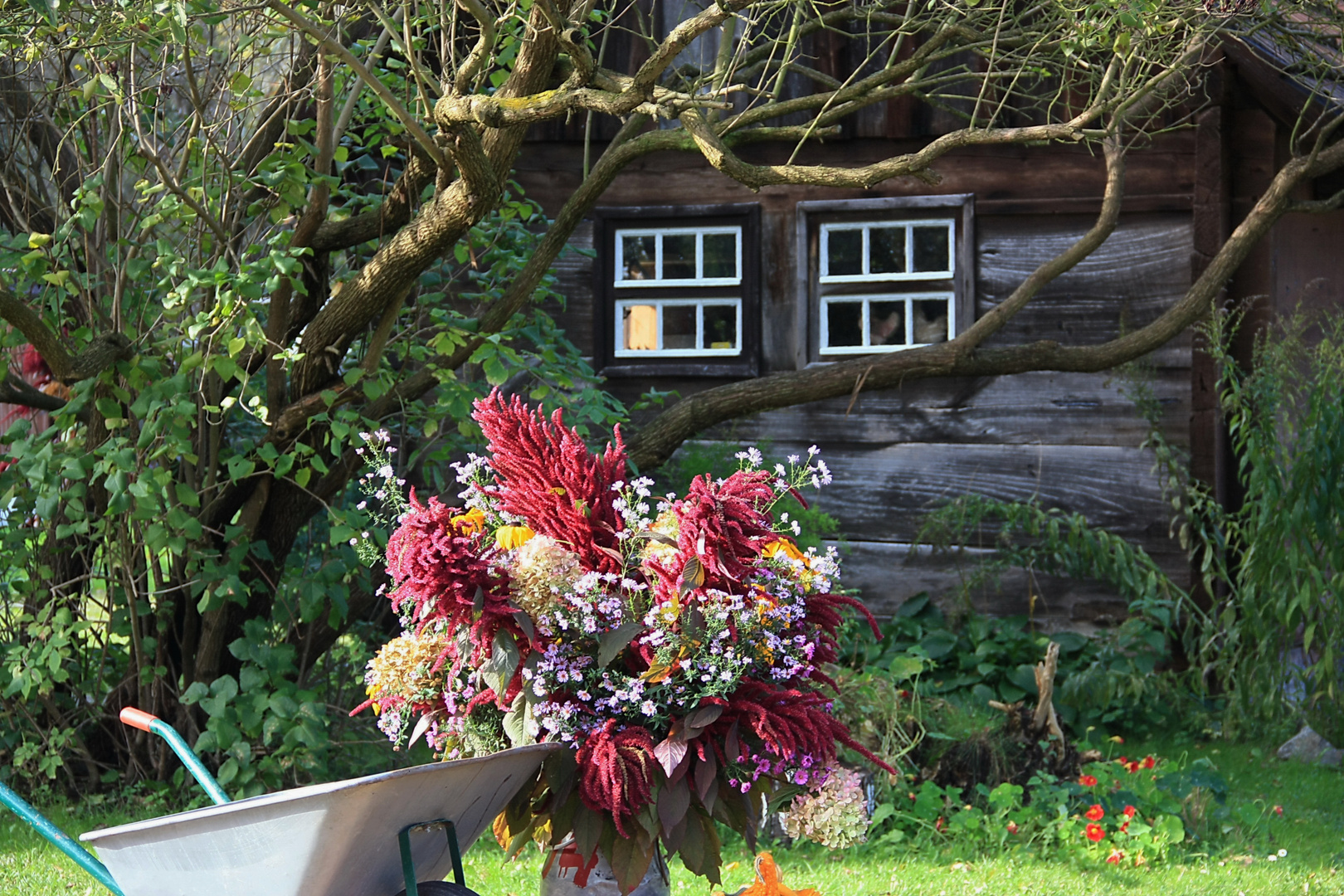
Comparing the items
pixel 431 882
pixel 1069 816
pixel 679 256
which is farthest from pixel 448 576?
pixel 679 256

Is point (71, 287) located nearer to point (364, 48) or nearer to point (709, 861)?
point (364, 48)

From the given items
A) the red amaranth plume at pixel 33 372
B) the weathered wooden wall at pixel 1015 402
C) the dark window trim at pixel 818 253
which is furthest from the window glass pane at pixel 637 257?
the red amaranth plume at pixel 33 372

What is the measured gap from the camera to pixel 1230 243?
520 cm

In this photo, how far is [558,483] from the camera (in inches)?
78.6

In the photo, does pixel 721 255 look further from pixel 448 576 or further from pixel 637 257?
pixel 448 576

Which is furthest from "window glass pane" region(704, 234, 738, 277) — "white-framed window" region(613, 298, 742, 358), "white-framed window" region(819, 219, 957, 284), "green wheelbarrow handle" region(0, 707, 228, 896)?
"green wheelbarrow handle" region(0, 707, 228, 896)

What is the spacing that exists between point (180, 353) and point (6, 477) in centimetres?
68

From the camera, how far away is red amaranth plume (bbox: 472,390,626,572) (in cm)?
197

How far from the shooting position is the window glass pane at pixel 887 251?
676cm

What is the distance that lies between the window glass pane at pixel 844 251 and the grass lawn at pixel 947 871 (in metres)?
3.31

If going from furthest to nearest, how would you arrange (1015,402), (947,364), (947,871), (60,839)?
(1015,402)
(947,364)
(947,871)
(60,839)

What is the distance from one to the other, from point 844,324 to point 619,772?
17.0 feet

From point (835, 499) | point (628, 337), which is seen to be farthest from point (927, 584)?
point (628, 337)

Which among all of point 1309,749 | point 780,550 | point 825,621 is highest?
point 780,550
